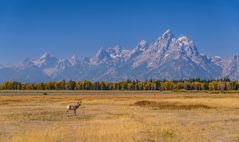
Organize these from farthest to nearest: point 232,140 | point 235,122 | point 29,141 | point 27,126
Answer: point 235,122, point 27,126, point 232,140, point 29,141

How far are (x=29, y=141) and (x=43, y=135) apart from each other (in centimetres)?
309

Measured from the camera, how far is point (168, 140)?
2853 cm

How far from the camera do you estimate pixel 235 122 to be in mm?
43875

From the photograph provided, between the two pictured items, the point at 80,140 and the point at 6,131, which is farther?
the point at 6,131

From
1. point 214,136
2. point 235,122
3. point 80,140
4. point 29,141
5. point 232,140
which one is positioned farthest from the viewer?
point 235,122

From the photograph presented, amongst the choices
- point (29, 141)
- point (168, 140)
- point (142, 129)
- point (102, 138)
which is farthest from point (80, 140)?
point (142, 129)

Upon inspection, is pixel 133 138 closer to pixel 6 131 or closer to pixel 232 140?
pixel 232 140

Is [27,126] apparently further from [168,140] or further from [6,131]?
[168,140]

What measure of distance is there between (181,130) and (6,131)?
13.4 metres

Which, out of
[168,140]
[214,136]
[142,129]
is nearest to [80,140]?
[168,140]

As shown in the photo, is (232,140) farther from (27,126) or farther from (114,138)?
(27,126)

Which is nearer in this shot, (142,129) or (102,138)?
(102,138)

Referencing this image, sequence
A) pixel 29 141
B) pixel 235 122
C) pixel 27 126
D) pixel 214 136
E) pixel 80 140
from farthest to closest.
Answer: pixel 235 122
pixel 27 126
pixel 214 136
pixel 80 140
pixel 29 141

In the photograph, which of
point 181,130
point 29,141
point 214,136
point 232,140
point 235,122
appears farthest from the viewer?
point 235,122
